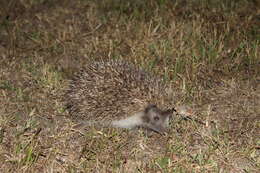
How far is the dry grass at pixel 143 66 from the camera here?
5020 millimetres

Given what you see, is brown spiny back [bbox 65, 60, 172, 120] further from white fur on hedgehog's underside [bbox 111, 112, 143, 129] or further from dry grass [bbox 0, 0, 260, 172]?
dry grass [bbox 0, 0, 260, 172]

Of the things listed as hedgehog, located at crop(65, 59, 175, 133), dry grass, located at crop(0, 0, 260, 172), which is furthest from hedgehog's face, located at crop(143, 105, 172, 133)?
dry grass, located at crop(0, 0, 260, 172)

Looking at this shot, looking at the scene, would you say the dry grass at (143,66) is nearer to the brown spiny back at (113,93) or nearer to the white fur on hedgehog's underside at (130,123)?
the white fur on hedgehog's underside at (130,123)

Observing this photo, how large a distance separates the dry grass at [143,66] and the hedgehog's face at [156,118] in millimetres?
117

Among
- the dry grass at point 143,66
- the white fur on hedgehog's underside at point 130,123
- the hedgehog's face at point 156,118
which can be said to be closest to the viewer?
the dry grass at point 143,66

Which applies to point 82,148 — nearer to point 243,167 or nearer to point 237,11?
point 243,167

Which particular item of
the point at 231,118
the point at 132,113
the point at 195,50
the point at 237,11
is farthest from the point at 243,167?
the point at 237,11

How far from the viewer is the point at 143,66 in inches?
262

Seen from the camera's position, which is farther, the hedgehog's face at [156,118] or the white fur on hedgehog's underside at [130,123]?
the white fur on hedgehog's underside at [130,123]

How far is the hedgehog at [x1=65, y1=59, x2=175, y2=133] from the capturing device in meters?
5.47

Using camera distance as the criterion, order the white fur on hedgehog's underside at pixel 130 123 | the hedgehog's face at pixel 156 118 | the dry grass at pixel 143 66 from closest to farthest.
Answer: the dry grass at pixel 143 66, the hedgehog's face at pixel 156 118, the white fur on hedgehog's underside at pixel 130 123

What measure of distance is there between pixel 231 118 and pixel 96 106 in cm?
158

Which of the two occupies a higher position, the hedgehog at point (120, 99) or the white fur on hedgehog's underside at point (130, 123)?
the hedgehog at point (120, 99)

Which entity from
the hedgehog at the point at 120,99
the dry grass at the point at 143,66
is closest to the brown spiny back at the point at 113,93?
the hedgehog at the point at 120,99
